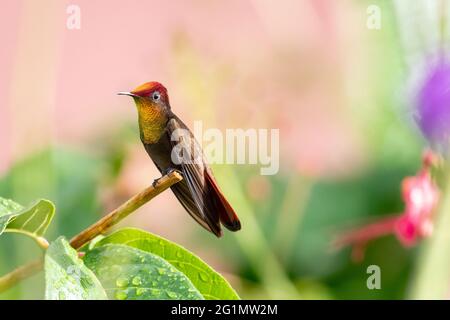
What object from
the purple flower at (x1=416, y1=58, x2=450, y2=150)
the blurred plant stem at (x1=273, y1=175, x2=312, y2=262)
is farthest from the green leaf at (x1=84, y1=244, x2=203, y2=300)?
the blurred plant stem at (x1=273, y1=175, x2=312, y2=262)

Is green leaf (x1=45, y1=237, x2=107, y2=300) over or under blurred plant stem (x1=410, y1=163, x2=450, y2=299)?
over

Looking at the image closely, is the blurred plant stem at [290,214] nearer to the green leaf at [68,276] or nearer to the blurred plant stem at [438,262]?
the blurred plant stem at [438,262]

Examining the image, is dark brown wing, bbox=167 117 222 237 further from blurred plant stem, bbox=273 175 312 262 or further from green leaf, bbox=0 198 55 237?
blurred plant stem, bbox=273 175 312 262

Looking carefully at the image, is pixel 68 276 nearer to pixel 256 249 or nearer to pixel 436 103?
pixel 436 103
